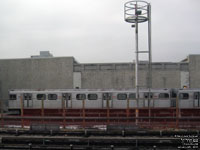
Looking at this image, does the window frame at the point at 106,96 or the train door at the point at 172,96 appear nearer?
the train door at the point at 172,96

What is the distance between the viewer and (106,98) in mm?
21734

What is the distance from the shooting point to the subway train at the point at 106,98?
21.4 m

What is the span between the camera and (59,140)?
1188 cm

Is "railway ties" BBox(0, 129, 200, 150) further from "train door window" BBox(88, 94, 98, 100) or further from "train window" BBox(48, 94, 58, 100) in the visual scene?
"train window" BBox(48, 94, 58, 100)

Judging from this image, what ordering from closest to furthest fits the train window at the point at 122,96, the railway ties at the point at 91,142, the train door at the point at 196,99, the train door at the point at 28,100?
the railway ties at the point at 91,142 < the train door at the point at 196,99 < the train window at the point at 122,96 < the train door at the point at 28,100

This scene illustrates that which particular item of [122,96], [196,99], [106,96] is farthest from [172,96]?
[106,96]

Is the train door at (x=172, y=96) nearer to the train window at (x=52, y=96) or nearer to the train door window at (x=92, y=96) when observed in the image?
the train door window at (x=92, y=96)

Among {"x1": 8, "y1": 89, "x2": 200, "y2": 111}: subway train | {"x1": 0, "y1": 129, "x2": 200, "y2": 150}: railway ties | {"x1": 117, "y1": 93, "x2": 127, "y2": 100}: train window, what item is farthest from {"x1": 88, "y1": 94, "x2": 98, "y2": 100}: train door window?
{"x1": 0, "y1": 129, "x2": 200, "y2": 150}: railway ties

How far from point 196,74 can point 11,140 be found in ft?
86.1

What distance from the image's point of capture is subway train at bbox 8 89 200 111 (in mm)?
21422

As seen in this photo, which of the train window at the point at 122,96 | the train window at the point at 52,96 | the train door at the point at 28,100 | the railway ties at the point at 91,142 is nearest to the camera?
the railway ties at the point at 91,142

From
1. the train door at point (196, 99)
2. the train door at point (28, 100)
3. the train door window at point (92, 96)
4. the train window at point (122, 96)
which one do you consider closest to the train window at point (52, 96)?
the train door at point (28, 100)

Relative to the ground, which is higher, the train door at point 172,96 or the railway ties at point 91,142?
the train door at point 172,96

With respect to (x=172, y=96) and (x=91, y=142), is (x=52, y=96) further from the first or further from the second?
(x=91, y=142)
